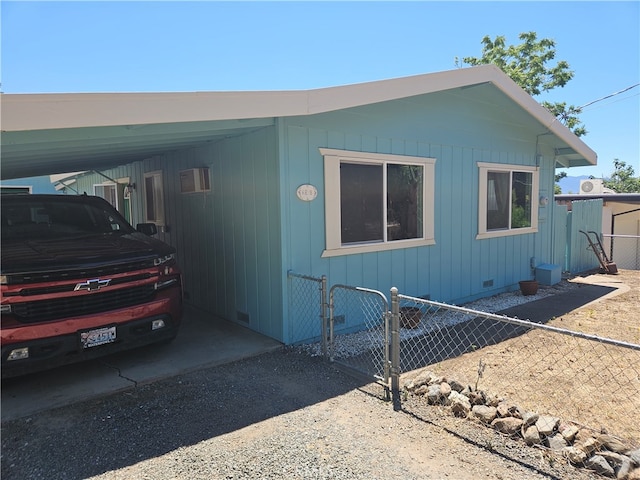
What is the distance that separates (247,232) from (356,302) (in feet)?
5.69

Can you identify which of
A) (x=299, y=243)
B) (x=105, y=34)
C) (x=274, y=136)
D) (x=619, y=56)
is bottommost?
(x=299, y=243)

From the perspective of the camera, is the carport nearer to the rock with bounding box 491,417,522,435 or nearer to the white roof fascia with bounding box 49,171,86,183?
the rock with bounding box 491,417,522,435

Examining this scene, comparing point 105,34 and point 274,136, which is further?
point 105,34

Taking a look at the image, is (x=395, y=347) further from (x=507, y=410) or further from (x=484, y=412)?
(x=507, y=410)

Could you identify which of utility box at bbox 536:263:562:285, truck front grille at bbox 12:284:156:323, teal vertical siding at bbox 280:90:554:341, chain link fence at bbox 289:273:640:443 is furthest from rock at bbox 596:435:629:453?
utility box at bbox 536:263:562:285

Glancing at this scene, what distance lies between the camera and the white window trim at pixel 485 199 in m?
6.95

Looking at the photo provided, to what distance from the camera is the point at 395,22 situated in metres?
7.13

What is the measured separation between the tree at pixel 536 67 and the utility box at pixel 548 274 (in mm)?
15572

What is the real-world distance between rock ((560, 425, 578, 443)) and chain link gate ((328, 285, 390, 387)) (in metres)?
1.59

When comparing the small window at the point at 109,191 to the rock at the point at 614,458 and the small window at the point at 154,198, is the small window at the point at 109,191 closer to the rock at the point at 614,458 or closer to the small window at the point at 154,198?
the small window at the point at 154,198

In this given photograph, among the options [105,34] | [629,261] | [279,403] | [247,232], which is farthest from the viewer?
[629,261]

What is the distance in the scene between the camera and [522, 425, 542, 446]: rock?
8.63ft

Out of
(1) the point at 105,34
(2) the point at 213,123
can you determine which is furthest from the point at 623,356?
(1) the point at 105,34

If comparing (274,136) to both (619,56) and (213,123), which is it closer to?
(213,123)
